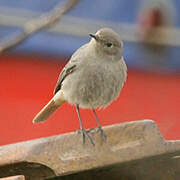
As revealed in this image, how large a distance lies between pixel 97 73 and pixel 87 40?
416cm

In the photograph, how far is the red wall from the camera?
791cm

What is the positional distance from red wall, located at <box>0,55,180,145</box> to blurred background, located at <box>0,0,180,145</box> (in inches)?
0.6

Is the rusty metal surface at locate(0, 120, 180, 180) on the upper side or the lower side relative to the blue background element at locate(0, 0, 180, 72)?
upper

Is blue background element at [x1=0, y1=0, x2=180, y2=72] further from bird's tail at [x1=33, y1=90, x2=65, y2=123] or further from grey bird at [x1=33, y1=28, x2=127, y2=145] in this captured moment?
grey bird at [x1=33, y1=28, x2=127, y2=145]

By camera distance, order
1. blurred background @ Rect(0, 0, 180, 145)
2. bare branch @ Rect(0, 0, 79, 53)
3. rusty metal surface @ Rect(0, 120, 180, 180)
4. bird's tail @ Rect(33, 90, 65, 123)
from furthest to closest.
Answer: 1. blurred background @ Rect(0, 0, 180, 145)
2. bird's tail @ Rect(33, 90, 65, 123)
3. bare branch @ Rect(0, 0, 79, 53)
4. rusty metal surface @ Rect(0, 120, 180, 180)

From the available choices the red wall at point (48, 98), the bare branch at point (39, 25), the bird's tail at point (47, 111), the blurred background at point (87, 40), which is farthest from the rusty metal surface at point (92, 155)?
the blurred background at point (87, 40)

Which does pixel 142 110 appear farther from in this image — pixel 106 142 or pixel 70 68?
pixel 106 142

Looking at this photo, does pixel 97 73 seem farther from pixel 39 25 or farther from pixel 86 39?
pixel 86 39

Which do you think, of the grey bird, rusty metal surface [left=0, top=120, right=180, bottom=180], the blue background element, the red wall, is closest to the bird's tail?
the grey bird

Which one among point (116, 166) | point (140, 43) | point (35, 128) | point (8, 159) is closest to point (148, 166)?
point (116, 166)

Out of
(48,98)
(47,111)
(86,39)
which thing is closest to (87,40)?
(86,39)

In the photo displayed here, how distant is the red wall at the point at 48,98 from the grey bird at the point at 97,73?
311 centimetres

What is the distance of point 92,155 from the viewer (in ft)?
8.91

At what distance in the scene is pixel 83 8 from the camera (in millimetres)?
8688
